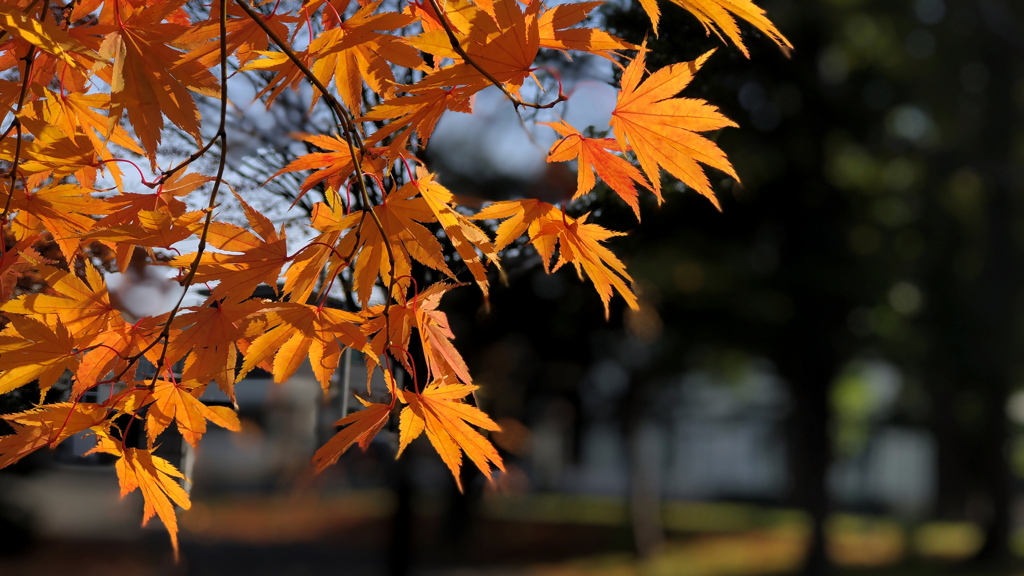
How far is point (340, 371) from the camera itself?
740 millimetres

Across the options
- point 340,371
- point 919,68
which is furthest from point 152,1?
point 919,68

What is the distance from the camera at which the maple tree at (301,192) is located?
33cm

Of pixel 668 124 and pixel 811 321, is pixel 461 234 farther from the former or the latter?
pixel 811 321

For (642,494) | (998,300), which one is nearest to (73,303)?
(642,494)

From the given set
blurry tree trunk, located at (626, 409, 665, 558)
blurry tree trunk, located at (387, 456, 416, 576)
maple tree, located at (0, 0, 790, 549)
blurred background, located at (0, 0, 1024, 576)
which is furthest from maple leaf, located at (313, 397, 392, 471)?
blurry tree trunk, located at (626, 409, 665, 558)

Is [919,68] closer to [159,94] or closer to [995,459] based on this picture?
[995,459]

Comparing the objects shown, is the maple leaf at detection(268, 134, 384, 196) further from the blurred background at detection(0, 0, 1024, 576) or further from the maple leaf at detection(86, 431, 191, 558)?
the blurred background at detection(0, 0, 1024, 576)

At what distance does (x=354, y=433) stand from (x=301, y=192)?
0.15m

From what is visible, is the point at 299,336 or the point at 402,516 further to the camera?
the point at 402,516

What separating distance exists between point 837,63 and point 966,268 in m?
1.51

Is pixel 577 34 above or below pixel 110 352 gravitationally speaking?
above

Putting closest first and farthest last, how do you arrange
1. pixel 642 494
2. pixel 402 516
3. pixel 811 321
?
pixel 402 516
pixel 811 321
pixel 642 494

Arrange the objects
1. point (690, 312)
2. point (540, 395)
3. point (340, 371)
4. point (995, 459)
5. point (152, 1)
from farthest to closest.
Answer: point (995, 459)
point (690, 312)
point (540, 395)
point (340, 371)
point (152, 1)

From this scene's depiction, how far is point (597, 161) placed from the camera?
40 cm
